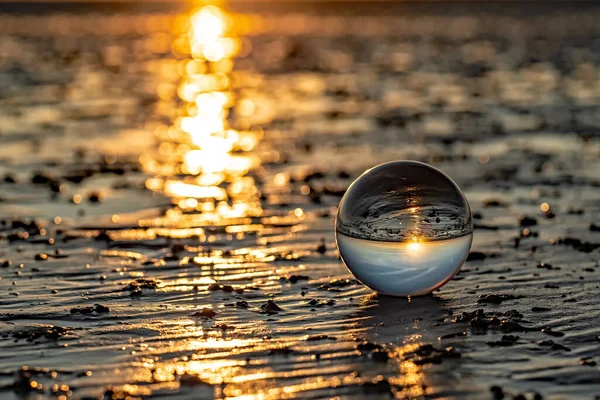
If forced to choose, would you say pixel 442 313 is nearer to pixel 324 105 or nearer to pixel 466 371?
pixel 466 371

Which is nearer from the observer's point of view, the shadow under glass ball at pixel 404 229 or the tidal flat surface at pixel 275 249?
the tidal flat surface at pixel 275 249

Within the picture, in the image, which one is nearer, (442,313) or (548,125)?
(442,313)

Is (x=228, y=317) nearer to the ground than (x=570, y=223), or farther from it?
nearer to the ground

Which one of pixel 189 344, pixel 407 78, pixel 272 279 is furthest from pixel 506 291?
pixel 407 78

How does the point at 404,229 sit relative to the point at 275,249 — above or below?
below

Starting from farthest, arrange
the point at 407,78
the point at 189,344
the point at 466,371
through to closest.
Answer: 1. the point at 407,78
2. the point at 189,344
3. the point at 466,371
